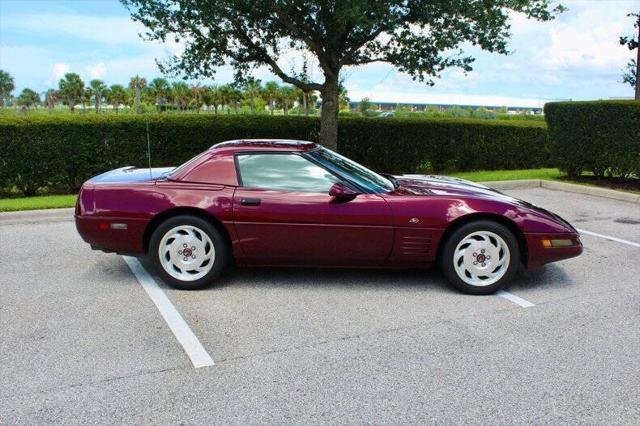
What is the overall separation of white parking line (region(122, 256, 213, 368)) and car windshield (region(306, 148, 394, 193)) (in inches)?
69.6

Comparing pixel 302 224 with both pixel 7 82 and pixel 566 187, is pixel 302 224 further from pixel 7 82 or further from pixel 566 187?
pixel 7 82

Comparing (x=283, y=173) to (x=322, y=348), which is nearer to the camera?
(x=322, y=348)

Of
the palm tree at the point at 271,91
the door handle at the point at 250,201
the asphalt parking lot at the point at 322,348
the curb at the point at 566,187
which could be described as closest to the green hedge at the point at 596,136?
the curb at the point at 566,187

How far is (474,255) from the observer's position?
446 cm

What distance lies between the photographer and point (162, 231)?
4531mm

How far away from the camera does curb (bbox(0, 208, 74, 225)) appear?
7445 mm

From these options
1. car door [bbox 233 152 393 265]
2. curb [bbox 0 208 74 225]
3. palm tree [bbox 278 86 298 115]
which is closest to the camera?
car door [bbox 233 152 393 265]

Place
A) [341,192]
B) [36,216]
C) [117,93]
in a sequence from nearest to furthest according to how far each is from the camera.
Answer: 1. [341,192]
2. [36,216]
3. [117,93]

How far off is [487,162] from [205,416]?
12.4 m

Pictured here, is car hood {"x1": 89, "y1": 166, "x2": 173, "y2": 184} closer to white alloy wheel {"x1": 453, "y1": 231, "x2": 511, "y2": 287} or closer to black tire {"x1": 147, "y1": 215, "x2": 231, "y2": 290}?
black tire {"x1": 147, "y1": 215, "x2": 231, "y2": 290}

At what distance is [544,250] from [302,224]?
2.08 m

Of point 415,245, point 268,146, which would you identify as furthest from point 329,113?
point 415,245

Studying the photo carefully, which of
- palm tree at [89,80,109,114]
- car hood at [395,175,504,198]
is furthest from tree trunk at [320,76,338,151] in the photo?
palm tree at [89,80,109,114]

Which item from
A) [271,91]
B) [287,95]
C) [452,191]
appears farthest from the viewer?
[271,91]
